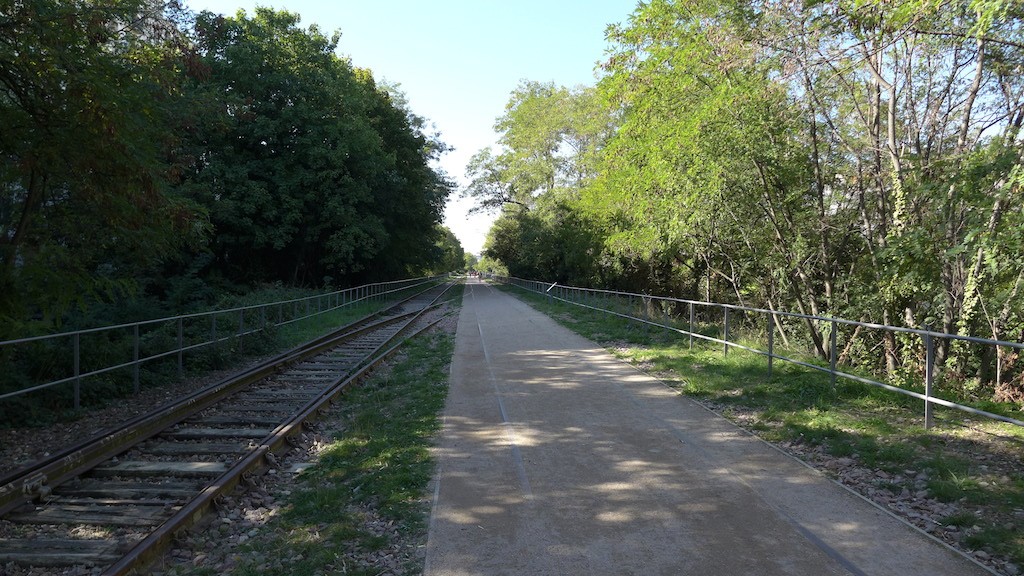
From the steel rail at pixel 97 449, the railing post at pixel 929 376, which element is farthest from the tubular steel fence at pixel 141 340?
the railing post at pixel 929 376

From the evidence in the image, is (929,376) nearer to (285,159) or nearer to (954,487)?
(954,487)

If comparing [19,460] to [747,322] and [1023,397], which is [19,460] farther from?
[747,322]

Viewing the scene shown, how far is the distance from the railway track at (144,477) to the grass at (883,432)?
17.5ft

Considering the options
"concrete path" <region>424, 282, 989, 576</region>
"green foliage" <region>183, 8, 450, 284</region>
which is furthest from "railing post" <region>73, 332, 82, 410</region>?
"green foliage" <region>183, 8, 450, 284</region>

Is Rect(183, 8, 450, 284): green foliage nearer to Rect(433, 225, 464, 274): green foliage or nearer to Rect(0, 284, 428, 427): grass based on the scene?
Rect(0, 284, 428, 427): grass

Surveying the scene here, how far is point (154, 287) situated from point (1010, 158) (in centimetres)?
2728

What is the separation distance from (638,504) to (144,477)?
4450mm

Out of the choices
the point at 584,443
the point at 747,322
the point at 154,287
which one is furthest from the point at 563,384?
the point at 154,287

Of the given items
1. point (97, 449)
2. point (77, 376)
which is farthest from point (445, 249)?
point (97, 449)

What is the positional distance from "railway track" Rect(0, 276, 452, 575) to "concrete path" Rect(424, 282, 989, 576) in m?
1.81

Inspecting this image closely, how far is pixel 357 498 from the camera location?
5.23 m

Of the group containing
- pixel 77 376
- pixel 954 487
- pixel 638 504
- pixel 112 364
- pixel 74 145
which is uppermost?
pixel 74 145

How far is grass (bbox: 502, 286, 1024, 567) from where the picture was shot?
4.66 m

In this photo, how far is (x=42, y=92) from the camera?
7.09 metres
